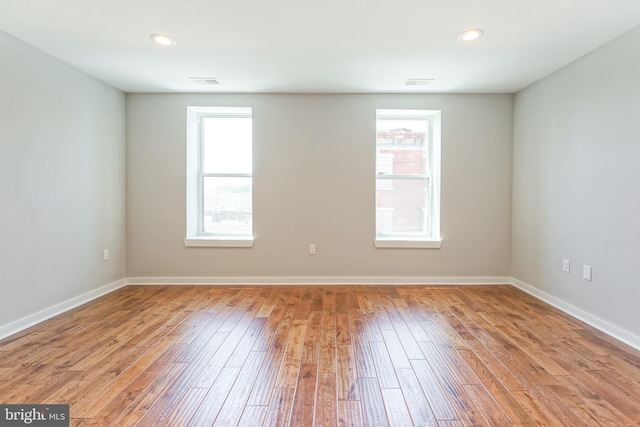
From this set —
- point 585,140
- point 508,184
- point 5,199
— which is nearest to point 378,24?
point 585,140

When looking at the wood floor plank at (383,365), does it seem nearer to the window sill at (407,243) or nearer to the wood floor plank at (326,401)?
the wood floor plank at (326,401)

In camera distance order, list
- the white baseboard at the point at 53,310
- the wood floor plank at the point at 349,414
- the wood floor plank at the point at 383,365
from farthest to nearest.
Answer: the white baseboard at the point at 53,310 < the wood floor plank at the point at 383,365 < the wood floor plank at the point at 349,414

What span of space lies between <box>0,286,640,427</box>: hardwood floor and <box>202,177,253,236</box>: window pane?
1.20m

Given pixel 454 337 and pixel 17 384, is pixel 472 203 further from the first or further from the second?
pixel 17 384

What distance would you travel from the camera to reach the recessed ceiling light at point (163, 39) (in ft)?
8.15

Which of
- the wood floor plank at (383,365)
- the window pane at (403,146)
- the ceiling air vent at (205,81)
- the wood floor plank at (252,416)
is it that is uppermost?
the ceiling air vent at (205,81)

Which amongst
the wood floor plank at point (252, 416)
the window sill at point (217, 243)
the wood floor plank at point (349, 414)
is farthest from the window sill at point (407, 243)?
the wood floor plank at point (252, 416)

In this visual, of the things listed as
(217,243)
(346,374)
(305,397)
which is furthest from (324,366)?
(217,243)

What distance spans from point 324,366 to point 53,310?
2.68 m

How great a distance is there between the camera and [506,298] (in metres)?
3.36

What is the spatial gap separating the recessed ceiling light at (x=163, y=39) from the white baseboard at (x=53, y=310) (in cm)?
258

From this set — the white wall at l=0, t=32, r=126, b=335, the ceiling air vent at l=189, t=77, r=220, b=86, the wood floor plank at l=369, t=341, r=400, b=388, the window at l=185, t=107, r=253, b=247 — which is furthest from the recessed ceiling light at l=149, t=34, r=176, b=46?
the wood floor plank at l=369, t=341, r=400, b=388

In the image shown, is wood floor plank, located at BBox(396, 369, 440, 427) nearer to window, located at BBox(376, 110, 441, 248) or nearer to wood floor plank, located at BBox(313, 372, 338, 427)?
wood floor plank, located at BBox(313, 372, 338, 427)

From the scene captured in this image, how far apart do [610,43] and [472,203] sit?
1.92 metres
